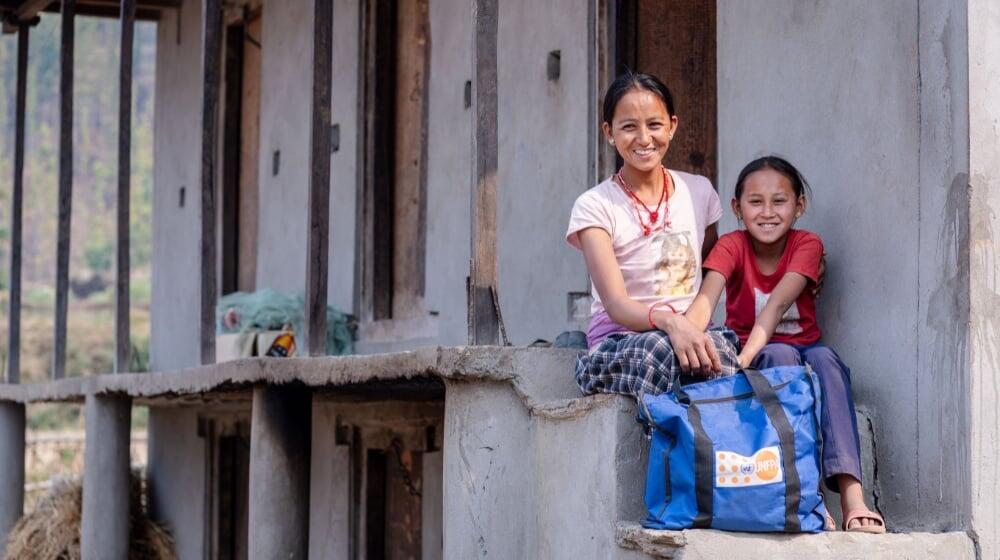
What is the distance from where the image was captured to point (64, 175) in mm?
10820

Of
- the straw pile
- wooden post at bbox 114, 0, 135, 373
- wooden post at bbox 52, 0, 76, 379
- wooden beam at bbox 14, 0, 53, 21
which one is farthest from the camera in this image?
wooden beam at bbox 14, 0, 53, 21

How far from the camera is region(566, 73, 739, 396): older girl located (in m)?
4.85

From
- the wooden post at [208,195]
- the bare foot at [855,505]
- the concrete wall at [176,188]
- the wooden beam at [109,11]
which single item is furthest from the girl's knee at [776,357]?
the wooden beam at [109,11]

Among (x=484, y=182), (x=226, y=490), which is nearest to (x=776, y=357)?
(x=484, y=182)

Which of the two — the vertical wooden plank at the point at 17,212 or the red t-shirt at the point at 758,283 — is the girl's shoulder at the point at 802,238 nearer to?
the red t-shirt at the point at 758,283

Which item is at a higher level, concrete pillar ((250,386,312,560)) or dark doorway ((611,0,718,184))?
dark doorway ((611,0,718,184))

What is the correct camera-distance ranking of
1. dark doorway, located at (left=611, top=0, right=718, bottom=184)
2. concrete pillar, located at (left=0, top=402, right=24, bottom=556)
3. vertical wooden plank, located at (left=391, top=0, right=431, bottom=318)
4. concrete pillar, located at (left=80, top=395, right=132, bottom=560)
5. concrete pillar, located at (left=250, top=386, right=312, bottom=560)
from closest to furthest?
dark doorway, located at (left=611, top=0, right=718, bottom=184), concrete pillar, located at (left=250, top=386, right=312, bottom=560), vertical wooden plank, located at (left=391, top=0, right=431, bottom=318), concrete pillar, located at (left=80, top=395, right=132, bottom=560), concrete pillar, located at (left=0, top=402, right=24, bottom=556)

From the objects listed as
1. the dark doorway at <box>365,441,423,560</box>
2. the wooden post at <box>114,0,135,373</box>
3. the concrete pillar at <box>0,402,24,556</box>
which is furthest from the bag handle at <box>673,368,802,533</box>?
the concrete pillar at <box>0,402,24,556</box>

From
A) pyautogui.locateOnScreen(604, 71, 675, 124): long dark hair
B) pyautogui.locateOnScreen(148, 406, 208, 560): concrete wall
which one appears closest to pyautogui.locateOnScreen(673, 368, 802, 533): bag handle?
pyautogui.locateOnScreen(604, 71, 675, 124): long dark hair

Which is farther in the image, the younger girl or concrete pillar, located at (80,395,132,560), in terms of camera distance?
concrete pillar, located at (80,395,132,560)

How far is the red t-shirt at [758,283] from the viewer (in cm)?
512

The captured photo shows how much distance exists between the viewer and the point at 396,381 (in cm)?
617

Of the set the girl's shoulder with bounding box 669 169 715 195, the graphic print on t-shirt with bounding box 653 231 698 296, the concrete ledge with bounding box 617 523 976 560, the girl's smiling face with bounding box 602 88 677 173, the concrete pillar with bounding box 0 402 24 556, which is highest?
the girl's smiling face with bounding box 602 88 677 173

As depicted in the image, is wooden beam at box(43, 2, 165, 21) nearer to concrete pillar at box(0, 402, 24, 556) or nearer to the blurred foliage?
→ concrete pillar at box(0, 402, 24, 556)
